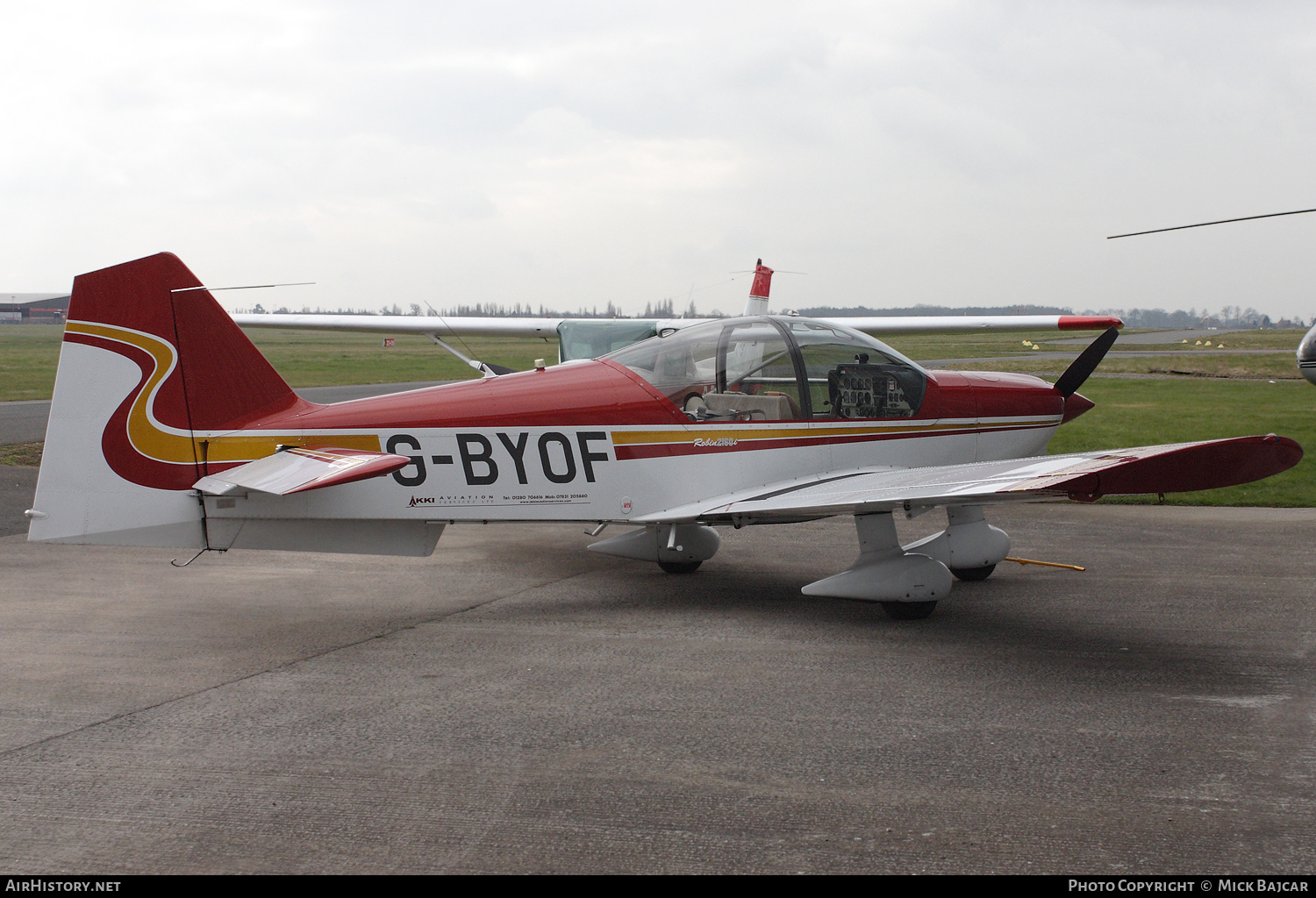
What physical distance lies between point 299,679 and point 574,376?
8.85 feet

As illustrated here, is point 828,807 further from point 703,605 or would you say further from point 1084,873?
point 703,605

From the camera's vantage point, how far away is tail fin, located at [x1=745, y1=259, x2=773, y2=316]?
1658 cm

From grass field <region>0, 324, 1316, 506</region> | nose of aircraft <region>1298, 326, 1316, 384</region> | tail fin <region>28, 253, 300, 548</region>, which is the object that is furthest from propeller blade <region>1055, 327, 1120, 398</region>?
nose of aircraft <region>1298, 326, 1316, 384</region>

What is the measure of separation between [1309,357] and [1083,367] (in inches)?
249

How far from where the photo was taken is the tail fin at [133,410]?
6227mm

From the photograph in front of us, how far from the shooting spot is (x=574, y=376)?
715 cm

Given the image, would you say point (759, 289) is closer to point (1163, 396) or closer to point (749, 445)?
point (749, 445)

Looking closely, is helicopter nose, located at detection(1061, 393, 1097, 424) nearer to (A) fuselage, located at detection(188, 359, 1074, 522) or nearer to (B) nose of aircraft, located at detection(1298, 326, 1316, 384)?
(A) fuselage, located at detection(188, 359, 1074, 522)

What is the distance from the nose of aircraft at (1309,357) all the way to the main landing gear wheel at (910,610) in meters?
8.50

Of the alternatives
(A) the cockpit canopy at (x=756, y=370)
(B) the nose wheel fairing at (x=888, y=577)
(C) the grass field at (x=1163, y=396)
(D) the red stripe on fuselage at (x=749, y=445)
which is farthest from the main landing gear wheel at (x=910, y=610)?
(C) the grass field at (x=1163, y=396)

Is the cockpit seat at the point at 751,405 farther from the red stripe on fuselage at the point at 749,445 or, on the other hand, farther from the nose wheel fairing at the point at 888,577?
the nose wheel fairing at the point at 888,577

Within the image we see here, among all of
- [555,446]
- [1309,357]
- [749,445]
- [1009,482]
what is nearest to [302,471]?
[555,446]

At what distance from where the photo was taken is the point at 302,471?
5.96 meters
